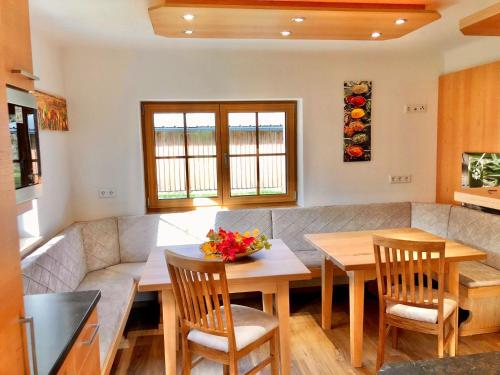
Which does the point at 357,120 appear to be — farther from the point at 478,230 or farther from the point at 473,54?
the point at 478,230

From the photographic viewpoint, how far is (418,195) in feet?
14.0

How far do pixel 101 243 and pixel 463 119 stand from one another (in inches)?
139

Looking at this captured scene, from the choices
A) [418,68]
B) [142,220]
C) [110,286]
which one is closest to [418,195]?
[418,68]

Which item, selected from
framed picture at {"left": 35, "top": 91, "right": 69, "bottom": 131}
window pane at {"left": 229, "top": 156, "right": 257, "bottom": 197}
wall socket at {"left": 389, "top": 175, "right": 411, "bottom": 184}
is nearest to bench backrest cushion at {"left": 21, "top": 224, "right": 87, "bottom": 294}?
framed picture at {"left": 35, "top": 91, "right": 69, "bottom": 131}

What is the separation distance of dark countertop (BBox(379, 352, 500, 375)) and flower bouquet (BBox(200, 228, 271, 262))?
1481mm

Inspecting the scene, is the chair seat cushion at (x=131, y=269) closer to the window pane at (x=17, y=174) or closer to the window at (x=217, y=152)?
the window at (x=217, y=152)

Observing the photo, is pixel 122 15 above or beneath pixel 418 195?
above

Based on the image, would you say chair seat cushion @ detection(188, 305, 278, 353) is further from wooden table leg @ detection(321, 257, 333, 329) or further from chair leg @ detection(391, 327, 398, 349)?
chair leg @ detection(391, 327, 398, 349)

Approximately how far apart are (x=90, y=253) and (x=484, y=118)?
3619 mm

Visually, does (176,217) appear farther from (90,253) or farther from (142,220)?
(90,253)

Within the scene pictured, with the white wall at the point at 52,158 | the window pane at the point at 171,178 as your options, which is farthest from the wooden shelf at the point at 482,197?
the white wall at the point at 52,158

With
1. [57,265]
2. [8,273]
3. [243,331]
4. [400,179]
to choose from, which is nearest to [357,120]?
[400,179]

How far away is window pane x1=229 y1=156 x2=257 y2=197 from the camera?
4043 millimetres

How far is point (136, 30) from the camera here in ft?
9.95
